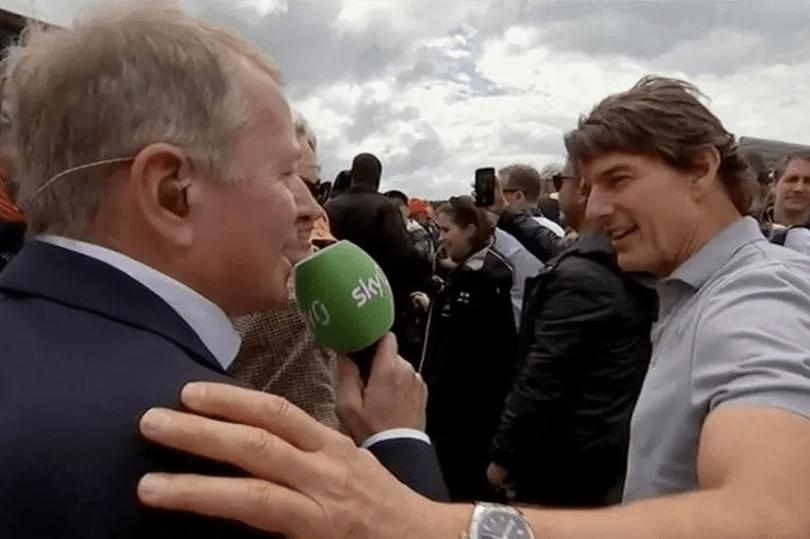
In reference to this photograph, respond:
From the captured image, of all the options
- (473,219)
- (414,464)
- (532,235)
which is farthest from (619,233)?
(473,219)

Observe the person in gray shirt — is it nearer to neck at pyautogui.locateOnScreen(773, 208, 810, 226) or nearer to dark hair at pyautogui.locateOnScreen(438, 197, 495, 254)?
dark hair at pyautogui.locateOnScreen(438, 197, 495, 254)

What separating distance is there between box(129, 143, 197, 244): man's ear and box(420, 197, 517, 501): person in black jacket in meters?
3.99

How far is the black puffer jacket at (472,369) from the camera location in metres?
5.16

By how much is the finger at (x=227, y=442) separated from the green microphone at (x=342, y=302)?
68 cm

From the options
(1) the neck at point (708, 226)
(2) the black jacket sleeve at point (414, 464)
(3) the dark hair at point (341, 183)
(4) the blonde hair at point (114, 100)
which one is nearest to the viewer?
(4) the blonde hair at point (114, 100)

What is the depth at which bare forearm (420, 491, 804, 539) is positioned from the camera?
45.6 inches

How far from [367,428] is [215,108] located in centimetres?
58

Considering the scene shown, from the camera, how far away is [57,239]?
3.97ft

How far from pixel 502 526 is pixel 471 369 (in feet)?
13.3

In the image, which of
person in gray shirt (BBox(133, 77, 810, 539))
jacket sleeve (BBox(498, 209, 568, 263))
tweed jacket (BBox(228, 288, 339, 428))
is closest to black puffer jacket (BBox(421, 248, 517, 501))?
jacket sleeve (BBox(498, 209, 568, 263))


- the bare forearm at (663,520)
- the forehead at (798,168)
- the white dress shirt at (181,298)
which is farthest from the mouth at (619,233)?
the forehead at (798,168)

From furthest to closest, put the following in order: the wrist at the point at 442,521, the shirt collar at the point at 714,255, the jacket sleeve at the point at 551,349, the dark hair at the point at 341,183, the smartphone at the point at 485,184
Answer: the dark hair at the point at 341,183 < the smartphone at the point at 485,184 < the jacket sleeve at the point at 551,349 < the shirt collar at the point at 714,255 < the wrist at the point at 442,521

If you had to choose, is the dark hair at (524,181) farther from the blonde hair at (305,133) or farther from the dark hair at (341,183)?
the blonde hair at (305,133)

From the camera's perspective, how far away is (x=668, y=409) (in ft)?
5.85
